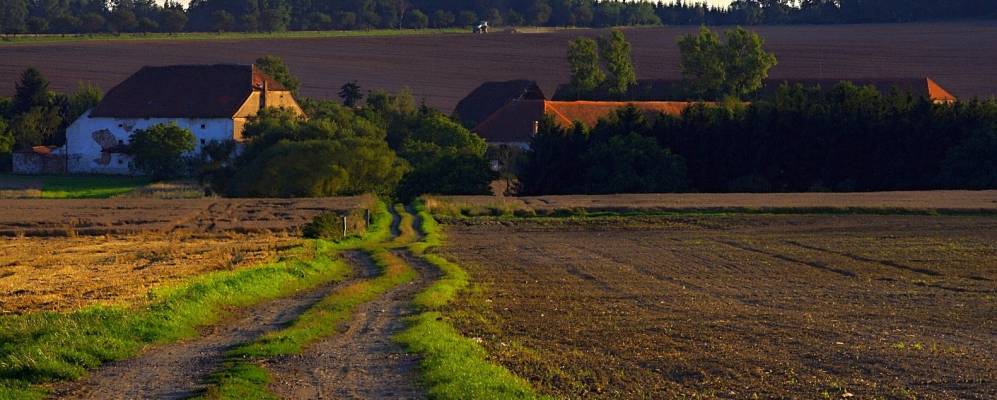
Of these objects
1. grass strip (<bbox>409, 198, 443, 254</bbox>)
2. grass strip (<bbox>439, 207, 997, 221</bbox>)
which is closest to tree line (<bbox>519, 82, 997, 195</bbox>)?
grass strip (<bbox>409, 198, 443, 254</bbox>)

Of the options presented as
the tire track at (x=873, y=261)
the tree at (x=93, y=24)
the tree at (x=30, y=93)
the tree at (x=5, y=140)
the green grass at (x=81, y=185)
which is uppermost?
the tree at (x=93, y=24)

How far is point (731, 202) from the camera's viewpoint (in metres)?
54.3

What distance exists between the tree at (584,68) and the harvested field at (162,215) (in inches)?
1797

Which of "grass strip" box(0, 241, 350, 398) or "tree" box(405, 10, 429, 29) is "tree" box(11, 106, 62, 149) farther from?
"tree" box(405, 10, 429, 29)

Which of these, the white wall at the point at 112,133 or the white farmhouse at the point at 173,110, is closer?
the white wall at the point at 112,133

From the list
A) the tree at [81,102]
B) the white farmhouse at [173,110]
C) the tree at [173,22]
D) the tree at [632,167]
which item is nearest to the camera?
the tree at [632,167]

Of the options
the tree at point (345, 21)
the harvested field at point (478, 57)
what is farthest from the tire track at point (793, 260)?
the tree at point (345, 21)

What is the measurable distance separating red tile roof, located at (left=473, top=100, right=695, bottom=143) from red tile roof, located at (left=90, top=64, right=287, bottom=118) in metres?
14.0

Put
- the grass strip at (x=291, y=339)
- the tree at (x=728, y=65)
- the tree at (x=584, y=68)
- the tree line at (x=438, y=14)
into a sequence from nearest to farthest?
the grass strip at (x=291, y=339), the tree at (x=728, y=65), the tree at (x=584, y=68), the tree line at (x=438, y=14)

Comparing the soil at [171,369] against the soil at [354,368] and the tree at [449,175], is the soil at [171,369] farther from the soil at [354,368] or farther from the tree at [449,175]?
the tree at [449,175]

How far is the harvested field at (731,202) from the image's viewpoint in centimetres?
5071

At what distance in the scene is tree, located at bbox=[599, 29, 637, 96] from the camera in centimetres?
10406

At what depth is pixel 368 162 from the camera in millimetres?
64375

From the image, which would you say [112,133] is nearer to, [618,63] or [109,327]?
[618,63]
